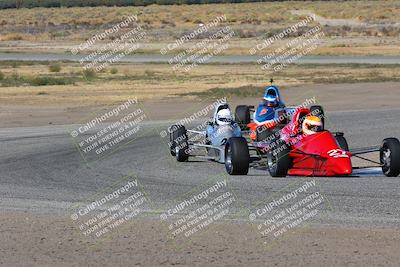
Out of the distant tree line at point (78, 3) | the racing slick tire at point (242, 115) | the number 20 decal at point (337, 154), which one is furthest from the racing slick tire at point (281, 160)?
the distant tree line at point (78, 3)

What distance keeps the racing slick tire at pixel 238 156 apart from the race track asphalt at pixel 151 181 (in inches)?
7.0

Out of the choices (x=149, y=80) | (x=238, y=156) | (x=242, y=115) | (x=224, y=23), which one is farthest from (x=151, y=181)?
(x=224, y=23)

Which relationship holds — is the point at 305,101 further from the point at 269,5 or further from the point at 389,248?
the point at 269,5

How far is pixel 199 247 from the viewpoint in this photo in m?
12.4

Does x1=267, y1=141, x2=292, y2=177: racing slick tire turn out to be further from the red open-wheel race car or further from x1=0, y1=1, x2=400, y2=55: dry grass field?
x1=0, y1=1, x2=400, y2=55: dry grass field

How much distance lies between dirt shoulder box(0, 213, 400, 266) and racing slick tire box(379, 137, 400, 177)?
517cm

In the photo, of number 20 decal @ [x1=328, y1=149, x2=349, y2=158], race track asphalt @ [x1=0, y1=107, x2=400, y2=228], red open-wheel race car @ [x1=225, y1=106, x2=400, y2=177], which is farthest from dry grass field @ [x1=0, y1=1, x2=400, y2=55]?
number 20 decal @ [x1=328, y1=149, x2=349, y2=158]

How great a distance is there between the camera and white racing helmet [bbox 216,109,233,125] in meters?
21.3

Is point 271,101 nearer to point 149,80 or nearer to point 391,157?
point 391,157

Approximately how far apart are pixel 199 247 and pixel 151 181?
6.31 meters

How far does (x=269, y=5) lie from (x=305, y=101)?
363ft

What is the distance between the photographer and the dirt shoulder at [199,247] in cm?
1161

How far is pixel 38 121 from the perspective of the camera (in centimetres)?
3334

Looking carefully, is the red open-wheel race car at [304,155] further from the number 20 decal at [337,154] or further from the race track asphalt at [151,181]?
the race track asphalt at [151,181]
